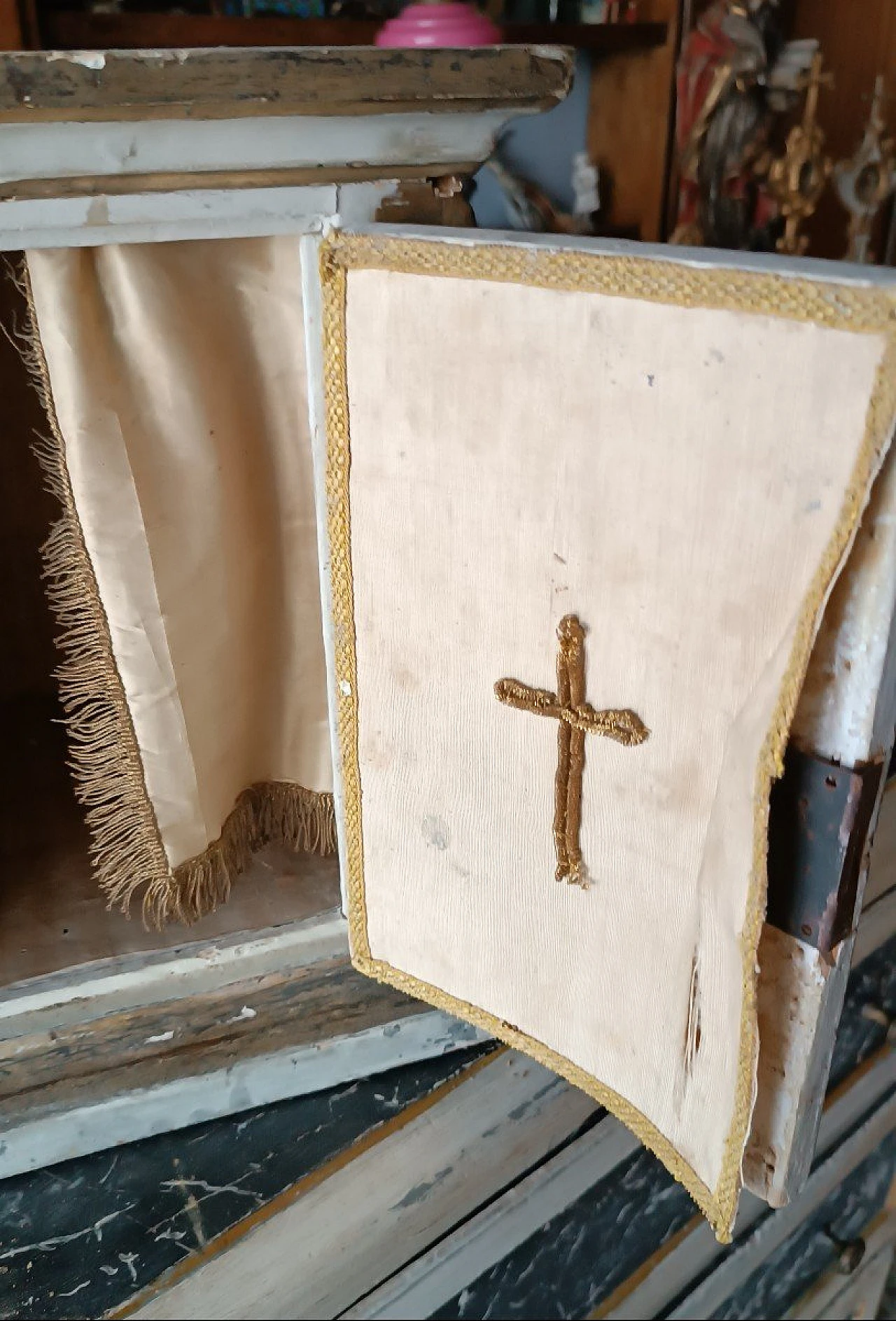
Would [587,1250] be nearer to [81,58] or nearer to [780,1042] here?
[780,1042]

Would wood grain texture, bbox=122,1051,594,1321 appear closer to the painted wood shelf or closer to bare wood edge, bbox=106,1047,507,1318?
bare wood edge, bbox=106,1047,507,1318

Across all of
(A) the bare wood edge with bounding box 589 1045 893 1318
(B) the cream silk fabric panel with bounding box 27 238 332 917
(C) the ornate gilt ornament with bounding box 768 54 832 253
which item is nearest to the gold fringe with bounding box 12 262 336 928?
(B) the cream silk fabric panel with bounding box 27 238 332 917

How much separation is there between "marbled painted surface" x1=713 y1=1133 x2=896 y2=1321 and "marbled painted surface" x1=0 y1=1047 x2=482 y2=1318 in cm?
64

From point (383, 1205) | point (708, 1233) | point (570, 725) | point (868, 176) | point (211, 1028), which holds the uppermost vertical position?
point (868, 176)

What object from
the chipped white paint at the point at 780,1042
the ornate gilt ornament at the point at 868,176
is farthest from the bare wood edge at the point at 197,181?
the ornate gilt ornament at the point at 868,176

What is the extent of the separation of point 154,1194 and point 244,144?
73 cm

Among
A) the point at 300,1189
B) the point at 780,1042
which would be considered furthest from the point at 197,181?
the point at 300,1189

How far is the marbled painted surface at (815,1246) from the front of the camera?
3.98 feet

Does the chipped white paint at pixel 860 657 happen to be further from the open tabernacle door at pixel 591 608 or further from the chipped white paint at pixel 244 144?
the chipped white paint at pixel 244 144

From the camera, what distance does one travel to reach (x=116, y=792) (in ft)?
2.71

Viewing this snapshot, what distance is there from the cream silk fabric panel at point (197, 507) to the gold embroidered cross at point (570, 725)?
0.30 meters

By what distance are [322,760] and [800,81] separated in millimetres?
999

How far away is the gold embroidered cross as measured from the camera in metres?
0.57

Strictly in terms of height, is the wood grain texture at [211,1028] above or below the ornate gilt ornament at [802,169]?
below
